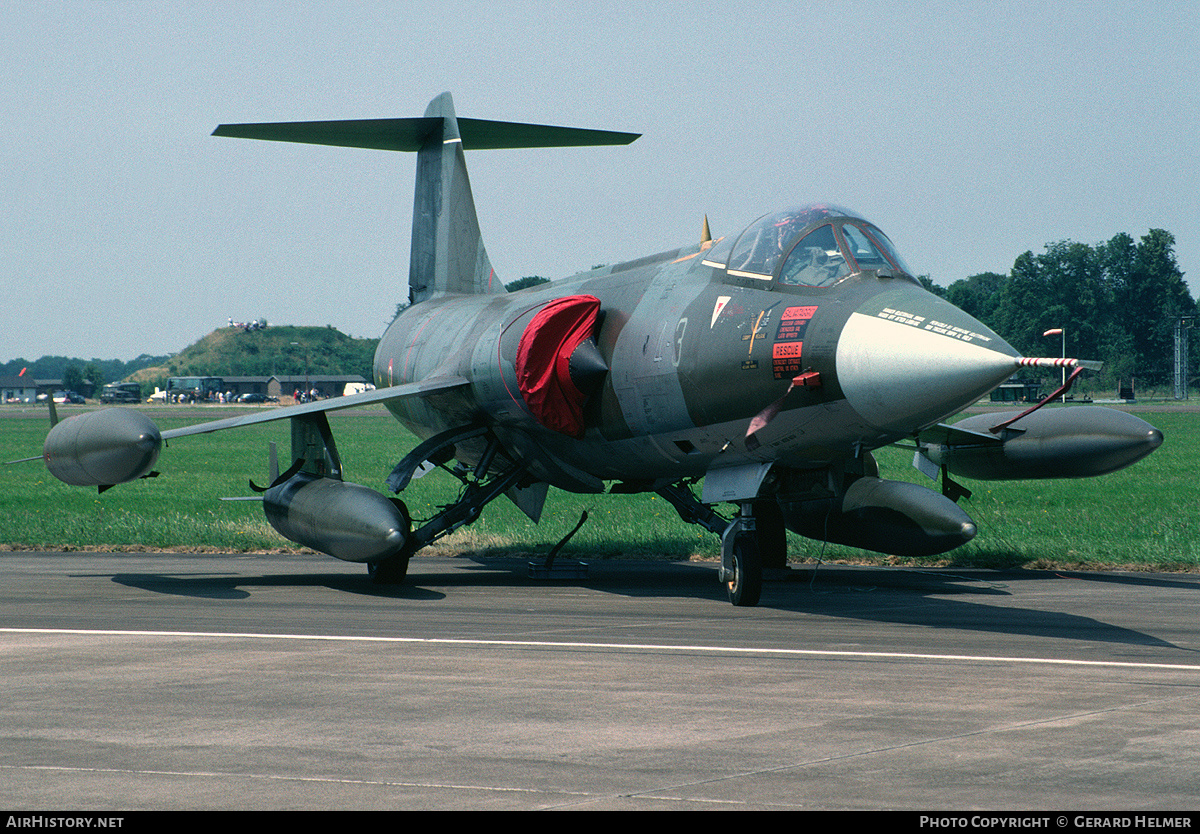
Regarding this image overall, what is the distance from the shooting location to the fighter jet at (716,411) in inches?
407

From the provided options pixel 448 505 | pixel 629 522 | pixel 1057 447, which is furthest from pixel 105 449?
pixel 629 522

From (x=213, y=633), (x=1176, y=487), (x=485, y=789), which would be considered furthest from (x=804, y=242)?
(x=1176, y=487)

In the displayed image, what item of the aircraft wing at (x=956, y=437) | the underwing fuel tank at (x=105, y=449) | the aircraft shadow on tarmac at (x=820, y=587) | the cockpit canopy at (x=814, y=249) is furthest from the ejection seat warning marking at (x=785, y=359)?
the underwing fuel tank at (x=105, y=449)

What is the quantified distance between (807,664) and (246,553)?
42.0 ft

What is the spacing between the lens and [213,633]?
1069cm

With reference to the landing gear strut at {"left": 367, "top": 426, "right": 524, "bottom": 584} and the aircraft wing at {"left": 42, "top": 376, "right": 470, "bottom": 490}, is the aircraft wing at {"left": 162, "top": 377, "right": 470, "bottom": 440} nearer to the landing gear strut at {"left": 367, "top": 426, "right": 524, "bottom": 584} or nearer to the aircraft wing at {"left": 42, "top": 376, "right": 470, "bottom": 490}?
the aircraft wing at {"left": 42, "top": 376, "right": 470, "bottom": 490}

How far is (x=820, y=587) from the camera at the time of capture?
14242mm

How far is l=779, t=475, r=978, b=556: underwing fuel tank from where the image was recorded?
46.7 ft

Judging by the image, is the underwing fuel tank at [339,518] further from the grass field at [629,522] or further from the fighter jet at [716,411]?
the grass field at [629,522]

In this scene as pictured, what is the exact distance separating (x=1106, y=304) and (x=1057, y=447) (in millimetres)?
143025

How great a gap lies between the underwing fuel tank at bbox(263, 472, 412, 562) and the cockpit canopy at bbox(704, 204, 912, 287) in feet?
16.4

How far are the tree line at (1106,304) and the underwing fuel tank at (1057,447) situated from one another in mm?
112798

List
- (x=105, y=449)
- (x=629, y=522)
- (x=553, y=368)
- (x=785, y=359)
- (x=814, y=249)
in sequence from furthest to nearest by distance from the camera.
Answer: (x=629, y=522) < (x=105, y=449) < (x=553, y=368) < (x=814, y=249) < (x=785, y=359)

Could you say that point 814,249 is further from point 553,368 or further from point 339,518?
point 339,518
